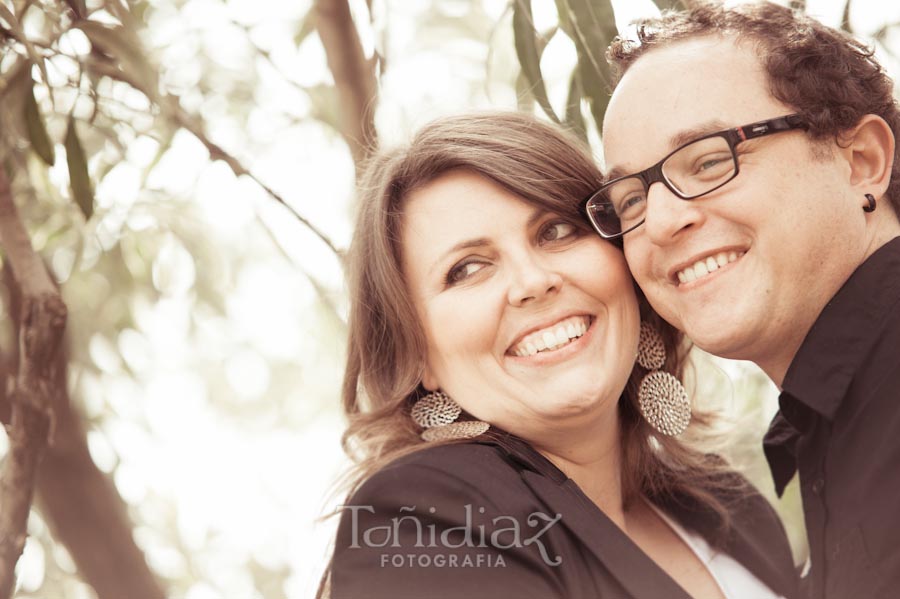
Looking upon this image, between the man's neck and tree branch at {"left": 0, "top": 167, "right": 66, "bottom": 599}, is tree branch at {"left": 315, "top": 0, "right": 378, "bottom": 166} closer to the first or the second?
tree branch at {"left": 0, "top": 167, "right": 66, "bottom": 599}

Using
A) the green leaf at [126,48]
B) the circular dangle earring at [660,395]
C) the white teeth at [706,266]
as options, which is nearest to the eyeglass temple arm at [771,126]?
the white teeth at [706,266]

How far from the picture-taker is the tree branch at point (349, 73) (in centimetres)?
258

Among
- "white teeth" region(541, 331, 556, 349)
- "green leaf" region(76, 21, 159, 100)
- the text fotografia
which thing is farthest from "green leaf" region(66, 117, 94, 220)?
"white teeth" region(541, 331, 556, 349)

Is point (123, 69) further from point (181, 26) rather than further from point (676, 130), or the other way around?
point (676, 130)

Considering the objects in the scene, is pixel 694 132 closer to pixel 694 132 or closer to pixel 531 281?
pixel 694 132

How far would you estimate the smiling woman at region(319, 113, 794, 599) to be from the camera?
1.90 metres

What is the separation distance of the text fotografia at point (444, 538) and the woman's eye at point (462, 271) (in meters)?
Result: 0.50

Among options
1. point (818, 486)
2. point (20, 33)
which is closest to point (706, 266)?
point (818, 486)

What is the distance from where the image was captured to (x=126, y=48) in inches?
83.7

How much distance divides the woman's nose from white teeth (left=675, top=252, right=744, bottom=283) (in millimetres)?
248

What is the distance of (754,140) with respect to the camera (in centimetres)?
207

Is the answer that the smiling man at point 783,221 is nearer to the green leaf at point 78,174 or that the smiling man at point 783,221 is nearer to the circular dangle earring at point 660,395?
the circular dangle earring at point 660,395

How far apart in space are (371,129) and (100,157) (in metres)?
0.83

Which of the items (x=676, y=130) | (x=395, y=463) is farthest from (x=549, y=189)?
(x=395, y=463)
